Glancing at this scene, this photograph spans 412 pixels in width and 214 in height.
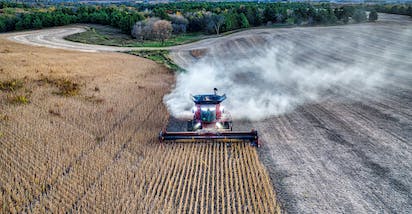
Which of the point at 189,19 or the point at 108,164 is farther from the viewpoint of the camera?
the point at 189,19

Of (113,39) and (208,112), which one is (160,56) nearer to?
(113,39)

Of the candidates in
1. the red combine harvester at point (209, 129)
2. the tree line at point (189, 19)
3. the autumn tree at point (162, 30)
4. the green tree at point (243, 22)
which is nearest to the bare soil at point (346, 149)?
the red combine harvester at point (209, 129)

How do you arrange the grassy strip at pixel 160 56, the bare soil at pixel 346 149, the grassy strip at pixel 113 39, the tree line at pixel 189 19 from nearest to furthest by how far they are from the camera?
the bare soil at pixel 346 149 < the grassy strip at pixel 160 56 < the grassy strip at pixel 113 39 < the tree line at pixel 189 19

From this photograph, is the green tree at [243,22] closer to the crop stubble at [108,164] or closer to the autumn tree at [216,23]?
the autumn tree at [216,23]

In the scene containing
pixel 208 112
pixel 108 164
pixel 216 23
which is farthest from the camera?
pixel 216 23

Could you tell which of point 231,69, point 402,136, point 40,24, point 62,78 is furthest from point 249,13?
point 402,136

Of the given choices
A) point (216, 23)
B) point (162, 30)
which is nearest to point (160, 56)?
point (162, 30)
